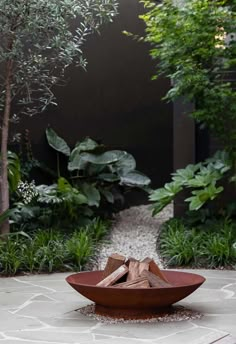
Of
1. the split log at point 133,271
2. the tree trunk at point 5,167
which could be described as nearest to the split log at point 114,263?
the split log at point 133,271

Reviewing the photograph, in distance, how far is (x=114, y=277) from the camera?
6008mm

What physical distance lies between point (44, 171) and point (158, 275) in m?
5.62

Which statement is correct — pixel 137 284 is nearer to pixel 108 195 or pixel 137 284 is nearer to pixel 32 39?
pixel 32 39

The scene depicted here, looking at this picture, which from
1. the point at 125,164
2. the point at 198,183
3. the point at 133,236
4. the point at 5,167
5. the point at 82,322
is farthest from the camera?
the point at 125,164

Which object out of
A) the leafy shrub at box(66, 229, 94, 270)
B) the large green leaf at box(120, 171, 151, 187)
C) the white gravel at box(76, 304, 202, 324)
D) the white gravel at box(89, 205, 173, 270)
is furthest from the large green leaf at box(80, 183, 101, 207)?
the white gravel at box(76, 304, 202, 324)

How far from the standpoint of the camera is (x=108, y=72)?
1220cm

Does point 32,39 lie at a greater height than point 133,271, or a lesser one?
greater

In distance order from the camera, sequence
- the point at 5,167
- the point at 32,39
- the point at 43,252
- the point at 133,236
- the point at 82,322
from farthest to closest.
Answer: the point at 133,236, the point at 5,167, the point at 32,39, the point at 43,252, the point at 82,322

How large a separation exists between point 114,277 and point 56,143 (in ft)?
18.8

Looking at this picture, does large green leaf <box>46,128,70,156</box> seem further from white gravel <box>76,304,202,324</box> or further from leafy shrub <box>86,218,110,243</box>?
white gravel <box>76,304,202,324</box>

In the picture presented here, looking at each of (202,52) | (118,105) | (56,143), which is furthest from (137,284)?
(118,105)

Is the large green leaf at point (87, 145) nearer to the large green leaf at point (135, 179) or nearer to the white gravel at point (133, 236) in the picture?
the large green leaf at point (135, 179)

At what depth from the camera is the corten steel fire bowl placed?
5719 mm

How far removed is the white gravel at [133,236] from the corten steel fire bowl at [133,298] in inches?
106
